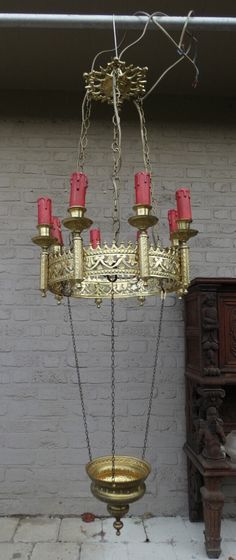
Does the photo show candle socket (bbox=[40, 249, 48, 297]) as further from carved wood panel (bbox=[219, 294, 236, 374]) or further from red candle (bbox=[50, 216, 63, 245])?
carved wood panel (bbox=[219, 294, 236, 374])

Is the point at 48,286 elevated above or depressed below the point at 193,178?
below

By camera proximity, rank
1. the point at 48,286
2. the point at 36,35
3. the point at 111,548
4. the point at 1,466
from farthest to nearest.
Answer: the point at 1,466 < the point at 36,35 < the point at 111,548 < the point at 48,286

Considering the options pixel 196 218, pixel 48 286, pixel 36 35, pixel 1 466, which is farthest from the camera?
pixel 196 218

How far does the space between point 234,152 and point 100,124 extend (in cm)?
98

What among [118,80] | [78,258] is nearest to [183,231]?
[78,258]

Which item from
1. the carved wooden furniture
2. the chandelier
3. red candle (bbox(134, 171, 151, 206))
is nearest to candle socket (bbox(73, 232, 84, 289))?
the chandelier

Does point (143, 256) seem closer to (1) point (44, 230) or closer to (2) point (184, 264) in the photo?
(2) point (184, 264)

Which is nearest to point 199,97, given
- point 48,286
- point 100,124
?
point 100,124

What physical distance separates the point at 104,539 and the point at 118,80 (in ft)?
7.75

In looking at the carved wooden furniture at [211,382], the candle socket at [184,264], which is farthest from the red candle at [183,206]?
the carved wooden furniture at [211,382]

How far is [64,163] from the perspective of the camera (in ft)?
10.3

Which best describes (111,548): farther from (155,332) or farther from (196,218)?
(196,218)

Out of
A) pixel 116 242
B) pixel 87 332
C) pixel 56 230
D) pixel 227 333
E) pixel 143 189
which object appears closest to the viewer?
pixel 143 189

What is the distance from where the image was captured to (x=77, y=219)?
127 cm
